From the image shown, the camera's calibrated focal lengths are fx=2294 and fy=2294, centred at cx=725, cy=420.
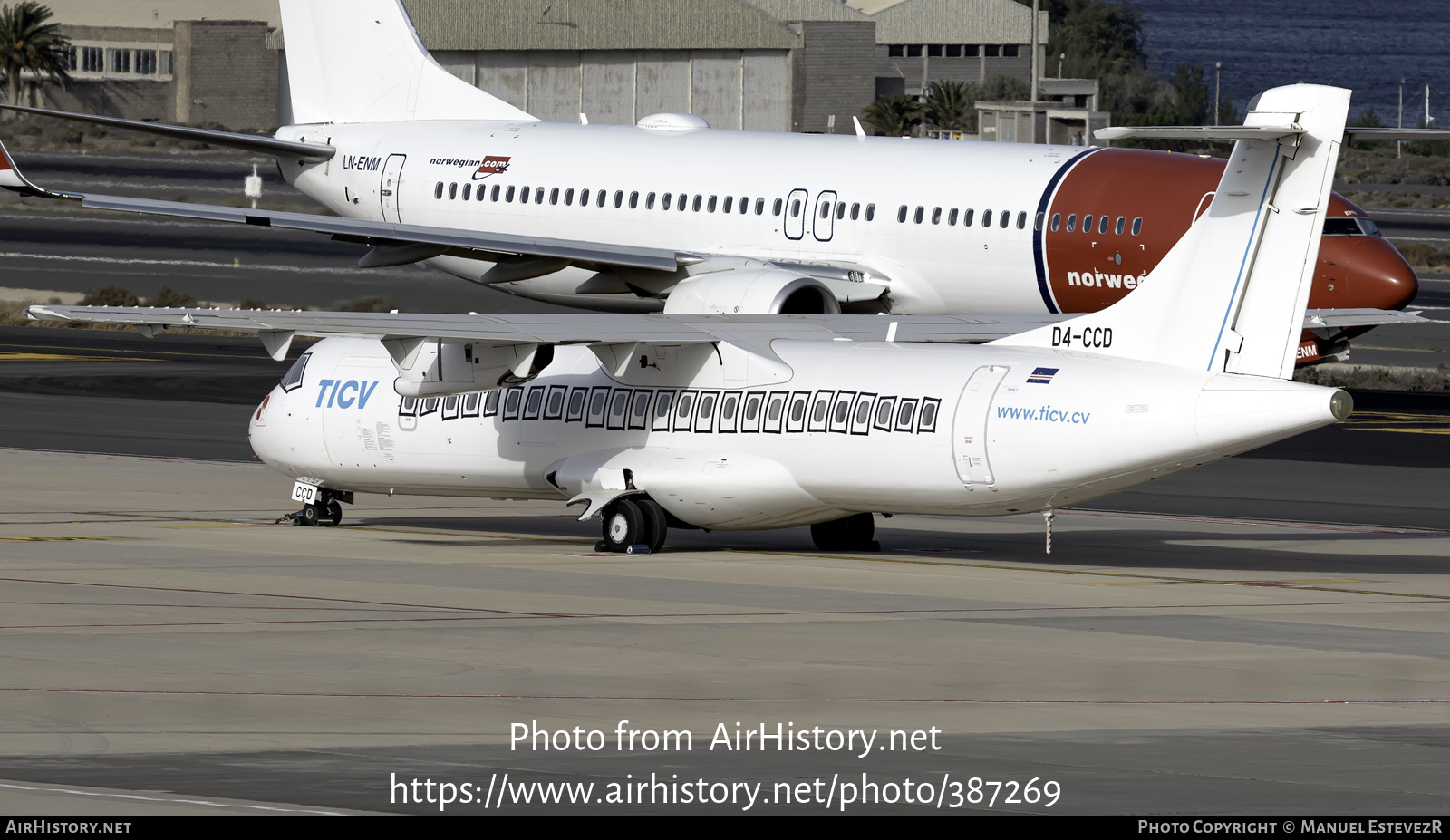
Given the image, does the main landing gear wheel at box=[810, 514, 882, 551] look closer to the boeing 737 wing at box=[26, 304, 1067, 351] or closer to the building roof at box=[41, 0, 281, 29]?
the boeing 737 wing at box=[26, 304, 1067, 351]

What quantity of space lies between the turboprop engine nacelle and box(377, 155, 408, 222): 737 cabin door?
67.2 ft

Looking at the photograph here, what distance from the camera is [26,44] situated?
137 metres

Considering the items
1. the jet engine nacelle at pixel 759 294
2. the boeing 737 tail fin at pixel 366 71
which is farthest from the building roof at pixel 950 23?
the jet engine nacelle at pixel 759 294

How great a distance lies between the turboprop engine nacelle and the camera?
2622cm

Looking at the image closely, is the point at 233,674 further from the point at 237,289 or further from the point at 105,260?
the point at 105,260

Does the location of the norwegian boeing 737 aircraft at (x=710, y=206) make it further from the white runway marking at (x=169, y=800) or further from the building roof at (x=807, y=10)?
the building roof at (x=807, y=10)

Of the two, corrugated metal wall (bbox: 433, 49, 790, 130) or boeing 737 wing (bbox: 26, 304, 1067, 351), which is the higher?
corrugated metal wall (bbox: 433, 49, 790, 130)

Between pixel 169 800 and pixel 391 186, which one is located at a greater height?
pixel 391 186

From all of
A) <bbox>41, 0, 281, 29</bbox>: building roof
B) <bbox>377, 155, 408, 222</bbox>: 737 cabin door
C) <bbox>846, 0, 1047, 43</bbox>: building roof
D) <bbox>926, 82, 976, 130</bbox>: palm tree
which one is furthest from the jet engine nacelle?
<bbox>846, 0, 1047, 43</bbox>: building roof

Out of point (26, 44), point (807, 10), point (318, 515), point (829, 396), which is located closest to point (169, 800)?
point (829, 396)

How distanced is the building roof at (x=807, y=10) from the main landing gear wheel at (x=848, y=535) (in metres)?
113

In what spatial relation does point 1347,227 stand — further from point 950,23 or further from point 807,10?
point 950,23

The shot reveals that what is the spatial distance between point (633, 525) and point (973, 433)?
14.7ft
